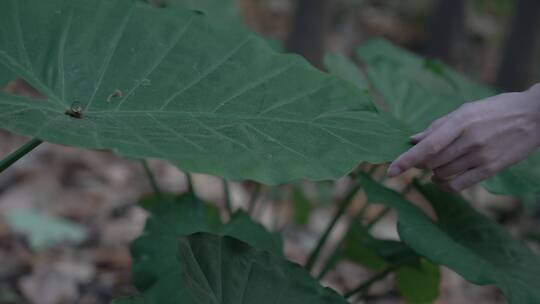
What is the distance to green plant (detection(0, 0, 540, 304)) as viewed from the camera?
2.79ft

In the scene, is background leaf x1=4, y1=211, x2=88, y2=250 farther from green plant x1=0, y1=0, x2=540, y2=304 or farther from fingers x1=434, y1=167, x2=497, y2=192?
fingers x1=434, y1=167, x2=497, y2=192

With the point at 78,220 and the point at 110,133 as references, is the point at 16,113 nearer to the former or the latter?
the point at 110,133

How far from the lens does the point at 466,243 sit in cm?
113

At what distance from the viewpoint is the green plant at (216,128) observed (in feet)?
2.79

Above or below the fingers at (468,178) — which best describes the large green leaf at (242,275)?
below

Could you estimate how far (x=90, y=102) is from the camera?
984 mm

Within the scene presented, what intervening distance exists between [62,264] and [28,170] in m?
0.56

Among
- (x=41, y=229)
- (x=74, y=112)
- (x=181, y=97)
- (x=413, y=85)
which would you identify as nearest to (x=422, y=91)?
(x=413, y=85)

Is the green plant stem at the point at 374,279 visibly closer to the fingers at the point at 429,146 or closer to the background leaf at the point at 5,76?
the fingers at the point at 429,146

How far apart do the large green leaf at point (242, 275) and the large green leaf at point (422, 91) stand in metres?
0.36

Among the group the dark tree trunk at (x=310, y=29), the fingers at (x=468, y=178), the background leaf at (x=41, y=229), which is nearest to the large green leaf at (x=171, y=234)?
the fingers at (x=468, y=178)

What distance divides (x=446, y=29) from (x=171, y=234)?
283 cm

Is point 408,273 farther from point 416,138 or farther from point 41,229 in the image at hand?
point 41,229

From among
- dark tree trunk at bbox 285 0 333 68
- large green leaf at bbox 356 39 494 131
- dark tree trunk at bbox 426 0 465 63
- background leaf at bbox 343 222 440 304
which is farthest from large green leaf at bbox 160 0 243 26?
dark tree trunk at bbox 426 0 465 63
